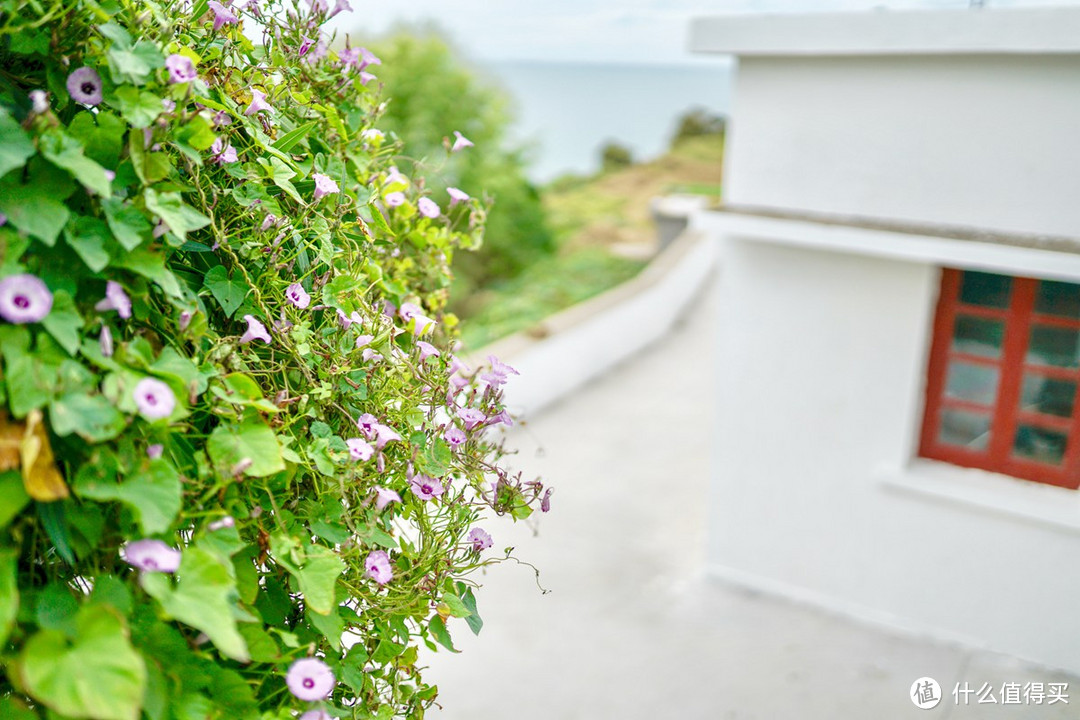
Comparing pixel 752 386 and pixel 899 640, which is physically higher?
pixel 752 386

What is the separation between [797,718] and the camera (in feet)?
11.9

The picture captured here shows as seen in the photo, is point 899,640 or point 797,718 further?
point 899,640

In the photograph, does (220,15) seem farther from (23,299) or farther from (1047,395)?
(1047,395)

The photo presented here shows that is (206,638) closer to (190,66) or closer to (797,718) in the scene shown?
(190,66)

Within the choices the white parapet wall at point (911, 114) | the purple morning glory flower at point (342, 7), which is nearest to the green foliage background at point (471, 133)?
the white parapet wall at point (911, 114)

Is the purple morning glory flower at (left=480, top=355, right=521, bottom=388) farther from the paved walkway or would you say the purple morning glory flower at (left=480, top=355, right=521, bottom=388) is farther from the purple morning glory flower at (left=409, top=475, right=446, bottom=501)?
the paved walkway

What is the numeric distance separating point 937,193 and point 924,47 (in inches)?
21.8

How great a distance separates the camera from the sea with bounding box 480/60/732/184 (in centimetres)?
5330

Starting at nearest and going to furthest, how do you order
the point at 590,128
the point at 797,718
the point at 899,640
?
1. the point at 797,718
2. the point at 899,640
3. the point at 590,128

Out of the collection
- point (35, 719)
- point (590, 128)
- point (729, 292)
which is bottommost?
point (590, 128)

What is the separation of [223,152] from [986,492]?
3.48 metres

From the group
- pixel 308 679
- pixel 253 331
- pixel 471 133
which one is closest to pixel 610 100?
pixel 471 133

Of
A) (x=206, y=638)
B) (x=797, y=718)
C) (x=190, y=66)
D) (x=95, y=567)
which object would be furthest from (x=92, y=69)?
(x=797, y=718)

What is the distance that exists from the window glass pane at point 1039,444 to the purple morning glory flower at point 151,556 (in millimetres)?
3586
